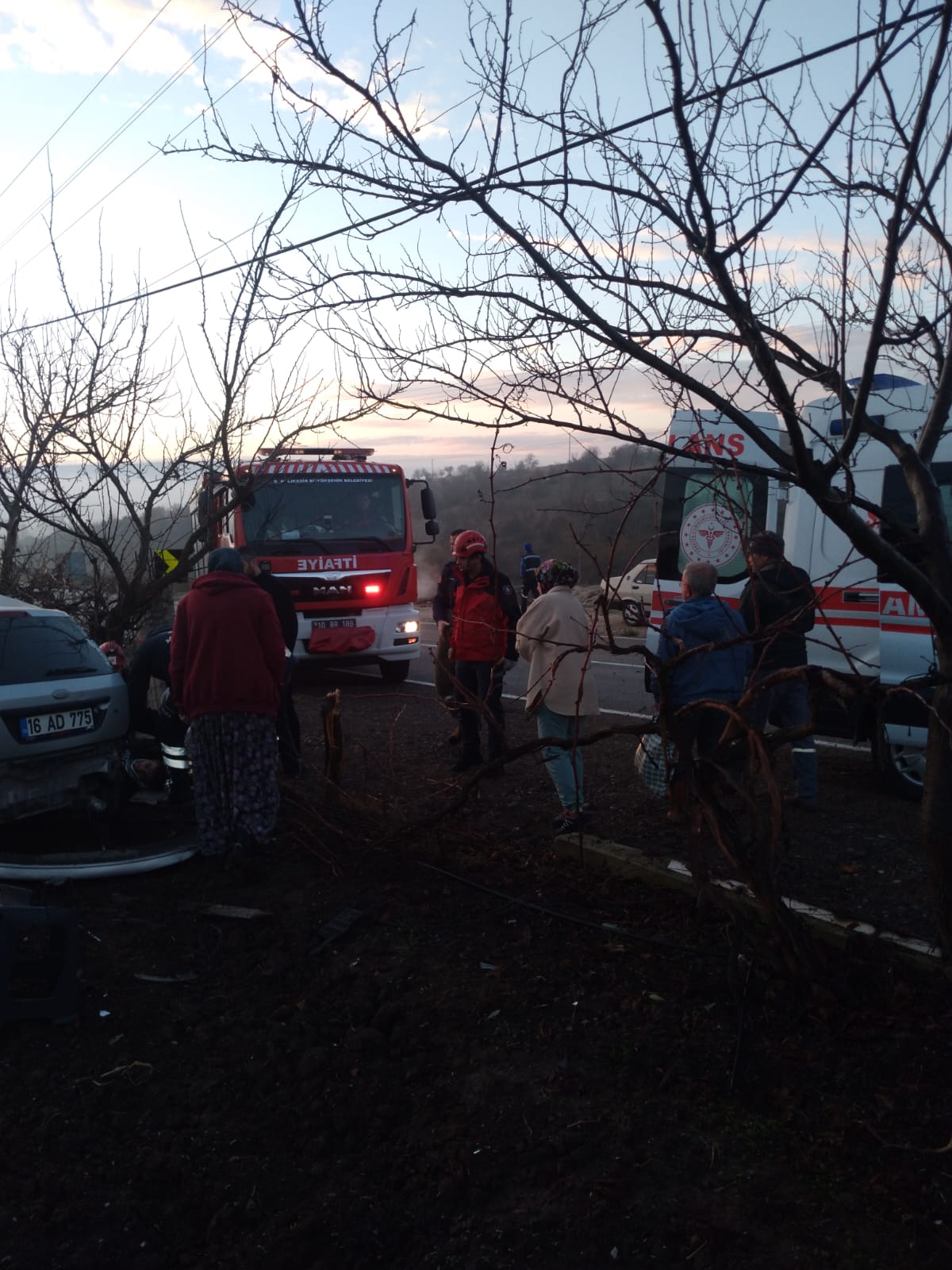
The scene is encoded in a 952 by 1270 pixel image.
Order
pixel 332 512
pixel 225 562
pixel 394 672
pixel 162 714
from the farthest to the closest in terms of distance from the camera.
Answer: pixel 394 672
pixel 332 512
pixel 162 714
pixel 225 562

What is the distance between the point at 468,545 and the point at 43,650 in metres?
2.92

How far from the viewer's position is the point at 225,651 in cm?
540

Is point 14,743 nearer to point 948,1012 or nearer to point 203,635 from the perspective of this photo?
point 203,635

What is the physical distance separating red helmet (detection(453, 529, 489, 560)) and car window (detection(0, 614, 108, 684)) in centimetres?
254

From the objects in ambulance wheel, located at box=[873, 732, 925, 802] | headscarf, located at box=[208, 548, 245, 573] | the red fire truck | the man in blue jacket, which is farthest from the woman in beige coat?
the red fire truck

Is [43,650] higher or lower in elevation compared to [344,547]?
lower

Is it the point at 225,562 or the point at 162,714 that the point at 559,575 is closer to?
the point at 225,562

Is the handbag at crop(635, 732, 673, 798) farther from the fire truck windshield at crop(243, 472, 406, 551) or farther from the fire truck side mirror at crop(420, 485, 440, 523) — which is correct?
the fire truck side mirror at crop(420, 485, 440, 523)

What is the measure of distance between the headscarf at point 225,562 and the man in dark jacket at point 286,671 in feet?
6.00

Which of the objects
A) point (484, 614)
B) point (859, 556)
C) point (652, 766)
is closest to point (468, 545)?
point (484, 614)

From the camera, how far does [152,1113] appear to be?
3379 millimetres

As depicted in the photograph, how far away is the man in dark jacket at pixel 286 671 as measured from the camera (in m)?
7.57

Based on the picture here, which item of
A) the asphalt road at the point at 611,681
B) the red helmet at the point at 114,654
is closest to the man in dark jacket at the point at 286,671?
the red helmet at the point at 114,654

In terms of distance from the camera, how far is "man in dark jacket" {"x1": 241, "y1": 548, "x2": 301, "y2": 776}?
7.57 m
